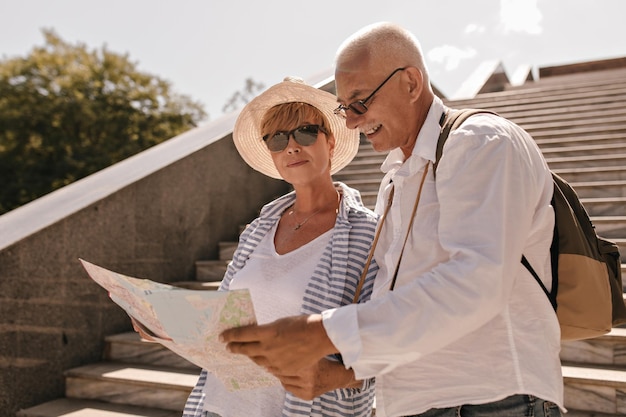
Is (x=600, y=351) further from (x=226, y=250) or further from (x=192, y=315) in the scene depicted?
(x=226, y=250)

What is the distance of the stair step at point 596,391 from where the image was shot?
307 centimetres

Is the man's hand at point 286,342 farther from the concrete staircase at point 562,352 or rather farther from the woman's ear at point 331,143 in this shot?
the concrete staircase at point 562,352

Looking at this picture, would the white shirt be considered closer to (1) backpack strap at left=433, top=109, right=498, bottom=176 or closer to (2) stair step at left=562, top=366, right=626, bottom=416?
(1) backpack strap at left=433, top=109, right=498, bottom=176

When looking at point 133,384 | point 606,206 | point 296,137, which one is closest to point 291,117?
point 296,137

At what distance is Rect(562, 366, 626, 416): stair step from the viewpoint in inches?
121

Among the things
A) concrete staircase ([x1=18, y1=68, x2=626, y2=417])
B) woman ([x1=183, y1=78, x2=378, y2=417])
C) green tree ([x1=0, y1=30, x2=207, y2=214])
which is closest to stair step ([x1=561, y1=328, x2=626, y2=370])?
concrete staircase ([x1=18, y1=68, x2=626, y2=417])

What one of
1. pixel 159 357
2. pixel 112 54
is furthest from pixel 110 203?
pixel 112 54

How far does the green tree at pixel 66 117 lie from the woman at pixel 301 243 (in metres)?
18.7

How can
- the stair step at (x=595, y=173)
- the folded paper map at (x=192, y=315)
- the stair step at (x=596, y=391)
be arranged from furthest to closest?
the stair step at (x=595, y=173)
the stair step at (x=596, y=391)
the folded paper map at (x=192, y=315)

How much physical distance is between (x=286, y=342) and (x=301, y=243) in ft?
3.39

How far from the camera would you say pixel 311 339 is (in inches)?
56.0

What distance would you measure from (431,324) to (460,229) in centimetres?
23

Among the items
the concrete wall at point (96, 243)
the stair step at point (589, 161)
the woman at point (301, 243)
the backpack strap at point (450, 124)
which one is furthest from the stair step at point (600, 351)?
the concrete wall at point (96, 243)

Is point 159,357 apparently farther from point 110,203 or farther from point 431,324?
point 431,324
